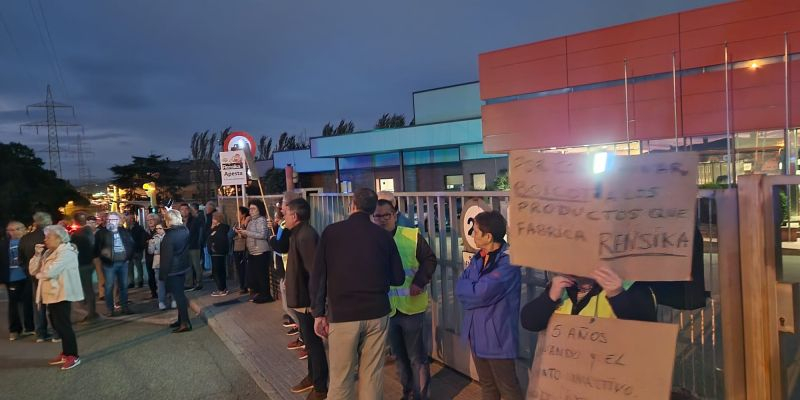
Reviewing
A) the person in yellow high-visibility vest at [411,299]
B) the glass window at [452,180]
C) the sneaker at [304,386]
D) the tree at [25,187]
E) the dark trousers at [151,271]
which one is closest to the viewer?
the person in yellow high-visibility vest at [411,299]

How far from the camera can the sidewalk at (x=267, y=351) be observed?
491 cm

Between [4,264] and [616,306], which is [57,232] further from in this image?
[616,306]

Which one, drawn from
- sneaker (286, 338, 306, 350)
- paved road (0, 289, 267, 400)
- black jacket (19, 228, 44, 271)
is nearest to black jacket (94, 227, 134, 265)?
paved road (0, 289, 267, 400)

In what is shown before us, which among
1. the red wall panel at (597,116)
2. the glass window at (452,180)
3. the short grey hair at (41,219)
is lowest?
the short grey hair at (41,219)

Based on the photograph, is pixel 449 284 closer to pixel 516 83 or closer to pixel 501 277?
pixel 501 277

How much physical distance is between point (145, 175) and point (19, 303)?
41106 millimetres

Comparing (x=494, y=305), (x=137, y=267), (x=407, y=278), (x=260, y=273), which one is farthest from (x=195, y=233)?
(x=494, y=305)

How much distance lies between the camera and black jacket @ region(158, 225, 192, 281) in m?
7.42

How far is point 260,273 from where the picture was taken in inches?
358

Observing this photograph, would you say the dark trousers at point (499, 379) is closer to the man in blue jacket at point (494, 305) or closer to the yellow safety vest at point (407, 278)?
the man in blue jacket at point (494, 305)

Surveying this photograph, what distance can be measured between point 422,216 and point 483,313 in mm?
2003

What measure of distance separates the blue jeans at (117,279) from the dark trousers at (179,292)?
224cm

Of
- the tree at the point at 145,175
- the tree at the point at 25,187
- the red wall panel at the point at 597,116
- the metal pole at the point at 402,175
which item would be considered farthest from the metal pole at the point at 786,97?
the tree at the point at 145,175

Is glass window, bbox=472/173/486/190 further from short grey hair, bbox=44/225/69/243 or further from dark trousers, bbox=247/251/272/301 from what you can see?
short grey hair, bbox=44/225/69/243
